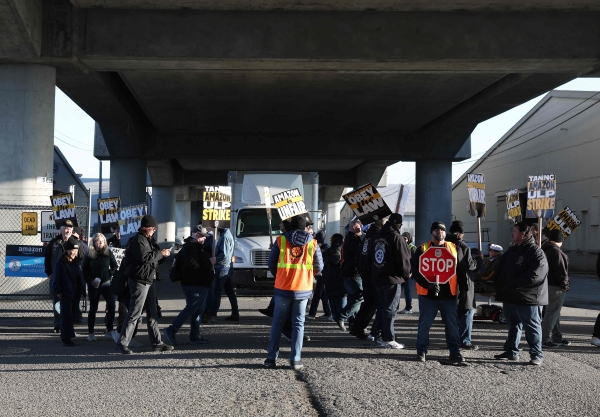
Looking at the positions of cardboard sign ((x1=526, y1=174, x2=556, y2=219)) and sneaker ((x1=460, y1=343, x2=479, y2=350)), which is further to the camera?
cardboard sign ((x1=526, y1=174, x2=556, y2=219))

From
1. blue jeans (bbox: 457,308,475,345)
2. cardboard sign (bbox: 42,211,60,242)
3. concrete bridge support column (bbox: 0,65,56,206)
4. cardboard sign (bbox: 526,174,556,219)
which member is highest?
concrete bridge support column (bbox: 0,65,56,206)

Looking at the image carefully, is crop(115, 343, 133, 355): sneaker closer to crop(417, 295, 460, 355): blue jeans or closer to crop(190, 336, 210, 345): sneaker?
crop(190, 336, 210, 345): sneaker

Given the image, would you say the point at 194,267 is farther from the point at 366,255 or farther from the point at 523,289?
the point at 523,289

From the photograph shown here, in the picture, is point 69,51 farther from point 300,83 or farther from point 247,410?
point 247,410

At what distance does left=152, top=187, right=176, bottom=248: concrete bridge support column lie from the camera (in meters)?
50.4

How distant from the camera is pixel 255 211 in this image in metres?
21.1

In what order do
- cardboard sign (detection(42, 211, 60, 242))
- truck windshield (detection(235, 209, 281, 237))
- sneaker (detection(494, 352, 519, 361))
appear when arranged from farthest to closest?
truck windshield (detection(235, 209, 281, 237)) < cardboard sign (detection(42, 211, 60, 242)) < sneaker (detection(494, 352, 519, 361))

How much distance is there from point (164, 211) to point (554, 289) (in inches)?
1651

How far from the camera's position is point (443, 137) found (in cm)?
3209

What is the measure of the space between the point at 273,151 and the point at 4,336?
22237 millimetres

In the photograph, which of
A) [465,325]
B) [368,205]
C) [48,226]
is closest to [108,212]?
[48,226]

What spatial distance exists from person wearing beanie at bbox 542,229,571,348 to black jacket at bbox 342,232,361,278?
2984 millimetres

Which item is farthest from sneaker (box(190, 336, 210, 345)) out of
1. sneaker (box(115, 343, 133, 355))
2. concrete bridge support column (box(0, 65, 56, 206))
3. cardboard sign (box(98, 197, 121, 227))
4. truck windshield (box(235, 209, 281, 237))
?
truck windshield (box(235, 209, 281, 237))

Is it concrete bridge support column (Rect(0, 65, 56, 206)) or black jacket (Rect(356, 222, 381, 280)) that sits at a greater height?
concrete bridge support column (Rect(0, 65, 56, 206))
